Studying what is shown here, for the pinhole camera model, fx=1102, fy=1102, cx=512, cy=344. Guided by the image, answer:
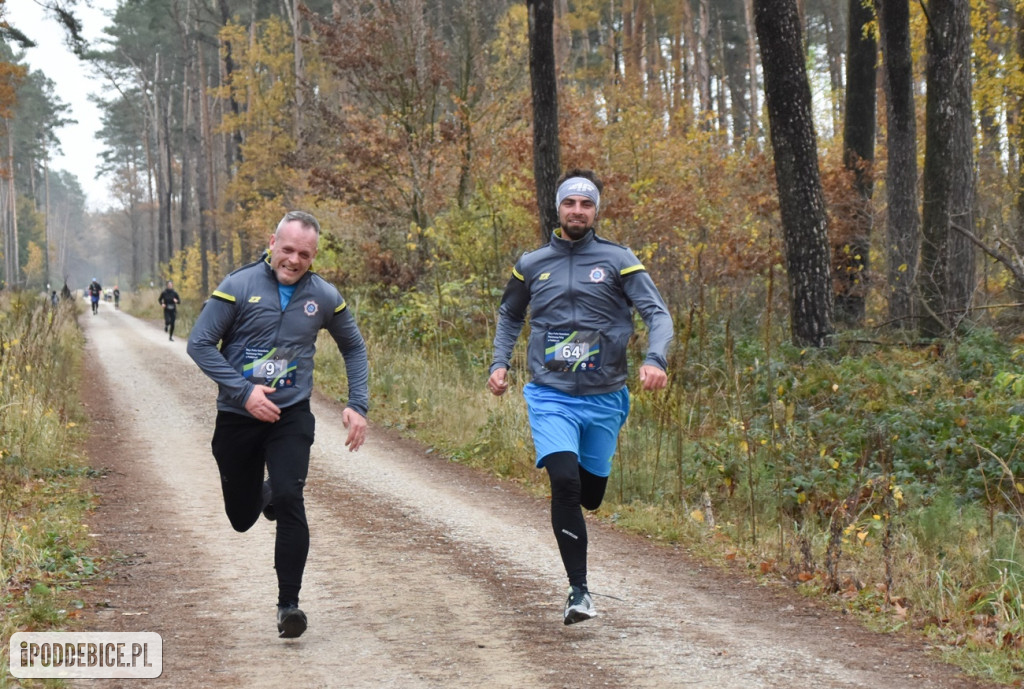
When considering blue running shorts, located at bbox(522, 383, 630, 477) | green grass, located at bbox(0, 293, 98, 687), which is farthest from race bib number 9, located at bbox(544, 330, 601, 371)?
green grass, located at bbox(0, 293, 98, 687)

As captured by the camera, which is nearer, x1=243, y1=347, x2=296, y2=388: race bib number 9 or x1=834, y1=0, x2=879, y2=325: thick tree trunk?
x1=243, y1=347, x2=296, y2=388: race bib number 9

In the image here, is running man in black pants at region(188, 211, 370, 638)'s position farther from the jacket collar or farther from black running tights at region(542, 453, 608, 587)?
the jacket collar

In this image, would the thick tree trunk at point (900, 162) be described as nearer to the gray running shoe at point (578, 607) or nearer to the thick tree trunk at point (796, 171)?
the thick tree trunk at point (796, 171)

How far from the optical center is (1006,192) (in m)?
17.8

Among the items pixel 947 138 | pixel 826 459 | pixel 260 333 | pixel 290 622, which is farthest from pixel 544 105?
pixel 290 622

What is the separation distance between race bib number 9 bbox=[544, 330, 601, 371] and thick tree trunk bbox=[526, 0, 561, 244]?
27.0 feet

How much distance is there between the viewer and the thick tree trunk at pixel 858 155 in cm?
1766

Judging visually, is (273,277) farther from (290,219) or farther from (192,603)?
(192,603)

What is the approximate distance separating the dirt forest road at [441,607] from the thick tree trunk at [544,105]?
456 cm

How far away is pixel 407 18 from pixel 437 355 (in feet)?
23.4

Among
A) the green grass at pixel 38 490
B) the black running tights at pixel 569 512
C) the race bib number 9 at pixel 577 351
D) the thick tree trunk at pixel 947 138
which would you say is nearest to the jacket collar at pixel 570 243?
the race bib number 9 at pixel 577 351

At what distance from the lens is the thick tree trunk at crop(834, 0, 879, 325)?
17656mm

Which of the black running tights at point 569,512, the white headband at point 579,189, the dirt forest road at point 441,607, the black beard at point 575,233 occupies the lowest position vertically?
the dirt forest road at point 441,607

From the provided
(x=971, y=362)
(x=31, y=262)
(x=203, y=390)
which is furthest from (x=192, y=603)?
(x=31, y=262)
